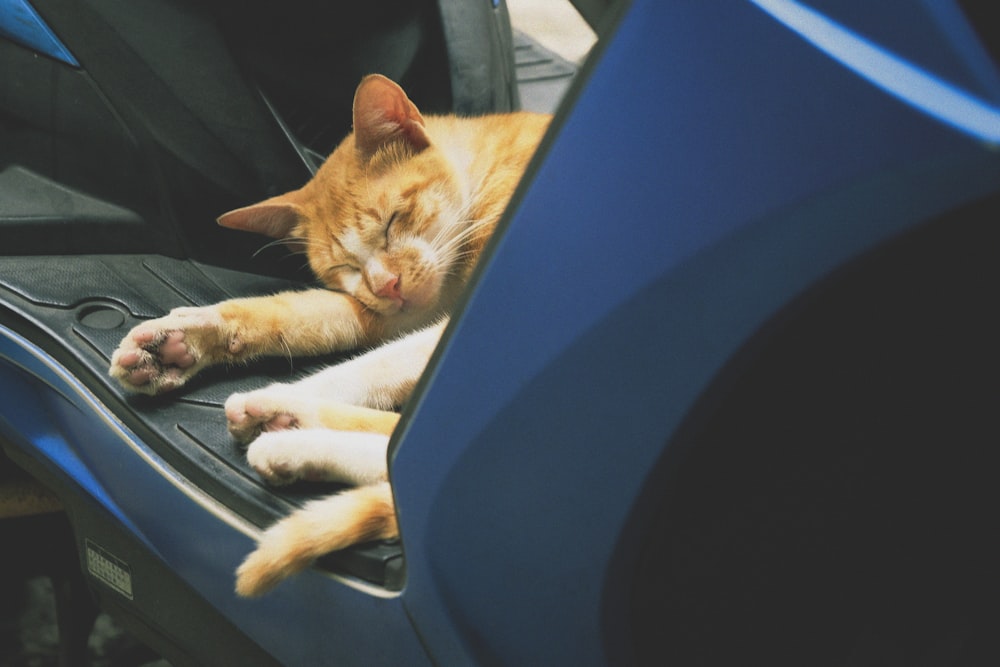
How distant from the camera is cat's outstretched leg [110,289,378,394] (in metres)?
0.93

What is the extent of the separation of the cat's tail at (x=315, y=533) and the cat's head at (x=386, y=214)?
14.7 inches

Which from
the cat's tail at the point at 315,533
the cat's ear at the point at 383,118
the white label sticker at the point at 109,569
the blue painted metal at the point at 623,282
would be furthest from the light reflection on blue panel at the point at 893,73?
the white label sticker at the point at 109,569

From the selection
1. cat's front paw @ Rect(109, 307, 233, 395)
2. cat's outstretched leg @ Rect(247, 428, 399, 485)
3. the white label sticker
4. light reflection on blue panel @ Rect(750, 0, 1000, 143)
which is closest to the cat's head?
cat's front paw @ Rect(109, 307, 233, 395)

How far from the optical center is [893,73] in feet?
1.41

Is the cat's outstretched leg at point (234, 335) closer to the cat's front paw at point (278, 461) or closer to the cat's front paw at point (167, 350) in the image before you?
the cat's front paw at point (167, 350)

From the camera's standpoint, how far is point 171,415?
0.94 m

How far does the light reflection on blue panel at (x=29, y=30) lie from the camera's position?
114 centimetres

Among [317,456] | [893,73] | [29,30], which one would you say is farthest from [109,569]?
[893,73]

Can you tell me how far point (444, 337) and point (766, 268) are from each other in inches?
10.0

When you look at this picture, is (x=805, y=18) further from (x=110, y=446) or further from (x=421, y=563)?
(x=110, y=446)

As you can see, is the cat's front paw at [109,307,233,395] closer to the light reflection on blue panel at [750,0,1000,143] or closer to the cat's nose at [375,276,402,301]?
the cat's nose at [375,276,402,301]

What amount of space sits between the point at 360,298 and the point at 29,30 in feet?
1.93

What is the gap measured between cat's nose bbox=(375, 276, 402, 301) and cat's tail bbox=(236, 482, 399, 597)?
35 cm

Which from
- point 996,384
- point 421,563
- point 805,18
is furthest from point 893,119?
point 421,563
